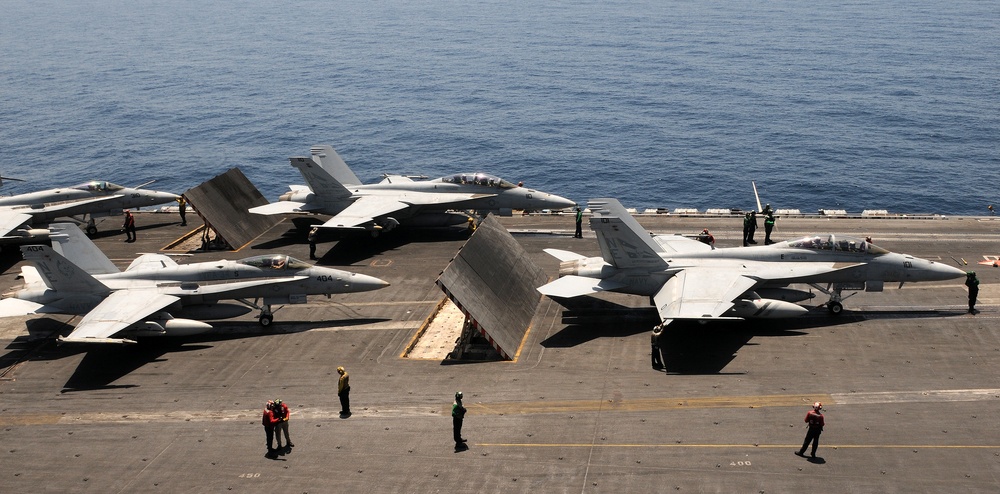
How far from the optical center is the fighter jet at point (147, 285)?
118 feet

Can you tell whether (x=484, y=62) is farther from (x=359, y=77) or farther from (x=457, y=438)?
(x=457, y=438)

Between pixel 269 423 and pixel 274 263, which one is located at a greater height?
pixel 274 263

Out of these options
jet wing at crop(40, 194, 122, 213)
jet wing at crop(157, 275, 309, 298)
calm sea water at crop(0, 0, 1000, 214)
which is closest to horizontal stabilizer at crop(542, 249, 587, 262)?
jet wing at crop(157, 275, 309, 298)

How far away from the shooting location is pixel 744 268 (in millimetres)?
37719

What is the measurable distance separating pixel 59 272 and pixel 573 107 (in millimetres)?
83229

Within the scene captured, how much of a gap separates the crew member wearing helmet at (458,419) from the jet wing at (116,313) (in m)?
13.5

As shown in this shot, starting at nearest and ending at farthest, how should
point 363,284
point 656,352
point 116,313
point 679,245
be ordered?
point 656,352 → point 116,313 → point 363,284 → point 679,245

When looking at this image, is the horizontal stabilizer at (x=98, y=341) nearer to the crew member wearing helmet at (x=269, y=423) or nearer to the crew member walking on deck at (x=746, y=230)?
the crew member wearing helmet at (x=269, y=423)

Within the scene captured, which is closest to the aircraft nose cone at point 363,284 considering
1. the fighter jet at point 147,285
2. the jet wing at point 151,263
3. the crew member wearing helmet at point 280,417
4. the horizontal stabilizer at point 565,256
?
the fighter jet at point 147,285

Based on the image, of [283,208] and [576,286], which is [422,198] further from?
[576,286]

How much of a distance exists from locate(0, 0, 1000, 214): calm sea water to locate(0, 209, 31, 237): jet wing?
32.5 m

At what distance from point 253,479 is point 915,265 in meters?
26.7

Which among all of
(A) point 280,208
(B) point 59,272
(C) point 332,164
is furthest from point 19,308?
(C) point 332,164

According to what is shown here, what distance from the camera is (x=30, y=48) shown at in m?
174
